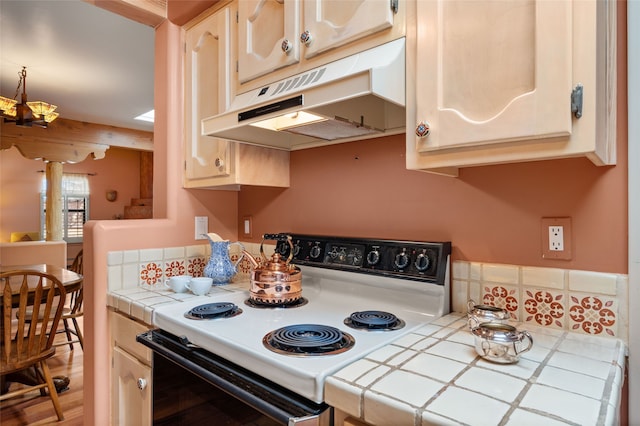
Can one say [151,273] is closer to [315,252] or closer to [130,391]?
[130,391]

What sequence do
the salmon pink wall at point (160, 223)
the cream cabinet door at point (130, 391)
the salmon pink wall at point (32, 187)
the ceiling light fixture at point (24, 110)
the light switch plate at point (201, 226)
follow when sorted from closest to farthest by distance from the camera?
1. the cream cabinet door at point (130, 391)
2. the salmon pink wall at point (160, 223)
3. the light switch plate at point (201, 226)
4. the ceiling light fixture at point (24, 110)
5. the salmon pink wall at point (32, 187)

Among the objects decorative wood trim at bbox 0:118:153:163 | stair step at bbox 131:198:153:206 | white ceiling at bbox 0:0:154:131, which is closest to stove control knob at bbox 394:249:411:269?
white ceiling at bbox 0:0:154:131

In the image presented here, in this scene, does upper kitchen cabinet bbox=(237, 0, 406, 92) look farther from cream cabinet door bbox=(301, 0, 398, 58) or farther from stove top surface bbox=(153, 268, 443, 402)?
stove top surface bbox=(153, 268, 443, 402)

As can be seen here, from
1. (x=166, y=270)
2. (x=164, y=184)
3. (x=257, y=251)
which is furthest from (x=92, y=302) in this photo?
(x=257, y=251)

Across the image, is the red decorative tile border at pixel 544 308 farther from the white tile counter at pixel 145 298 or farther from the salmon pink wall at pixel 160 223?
the salmon pink wall at pixel 160 223

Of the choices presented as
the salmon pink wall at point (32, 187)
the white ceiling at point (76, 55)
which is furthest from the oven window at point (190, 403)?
the salmon pink wall at point (32, 187)

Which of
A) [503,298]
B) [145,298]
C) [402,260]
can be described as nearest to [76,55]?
[145,298]

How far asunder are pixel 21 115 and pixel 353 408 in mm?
4597

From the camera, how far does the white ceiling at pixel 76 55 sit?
265cm

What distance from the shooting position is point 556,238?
1.10 m

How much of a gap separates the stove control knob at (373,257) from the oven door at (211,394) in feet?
2.07

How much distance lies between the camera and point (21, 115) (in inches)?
151

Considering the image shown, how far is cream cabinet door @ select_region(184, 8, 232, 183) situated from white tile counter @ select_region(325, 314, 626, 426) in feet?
3.88

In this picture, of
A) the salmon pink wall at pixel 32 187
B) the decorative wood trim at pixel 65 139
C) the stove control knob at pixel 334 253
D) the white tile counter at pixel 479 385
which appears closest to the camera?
the white tile counter at pixel 479 385
